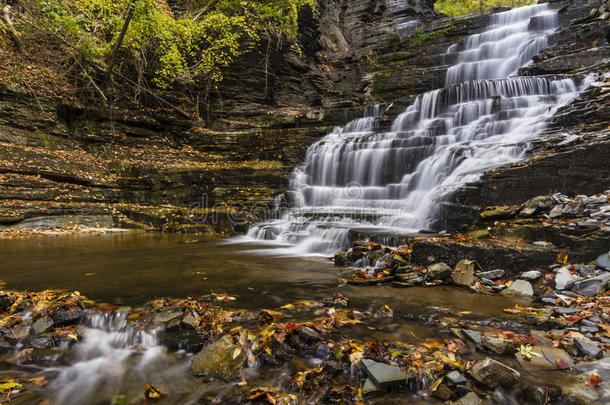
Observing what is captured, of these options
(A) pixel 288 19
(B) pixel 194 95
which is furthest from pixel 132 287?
(A) pixel 288 19

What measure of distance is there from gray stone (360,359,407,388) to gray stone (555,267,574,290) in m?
2.98

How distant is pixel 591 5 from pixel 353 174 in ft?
61.4

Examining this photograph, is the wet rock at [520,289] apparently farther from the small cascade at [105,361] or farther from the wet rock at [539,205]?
the small cascade at [105,361]

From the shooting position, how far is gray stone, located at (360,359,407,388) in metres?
1.87

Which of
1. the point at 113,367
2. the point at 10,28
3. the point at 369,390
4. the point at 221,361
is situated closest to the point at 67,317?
the point at 113,367

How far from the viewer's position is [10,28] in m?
11.4

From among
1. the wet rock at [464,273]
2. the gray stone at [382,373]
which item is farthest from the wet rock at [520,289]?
the gray stone at [382,373]

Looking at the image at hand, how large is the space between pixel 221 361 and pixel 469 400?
1.75 meters

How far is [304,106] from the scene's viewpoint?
1698 cm

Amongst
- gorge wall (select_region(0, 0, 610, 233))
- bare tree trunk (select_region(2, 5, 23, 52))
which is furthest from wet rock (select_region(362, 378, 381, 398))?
bare tree trunk (select_region(2, 5, 23, 52))

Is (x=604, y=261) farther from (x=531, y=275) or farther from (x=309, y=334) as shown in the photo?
(x=309, y=334)

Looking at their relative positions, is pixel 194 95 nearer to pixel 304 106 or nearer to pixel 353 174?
pixel 304 106

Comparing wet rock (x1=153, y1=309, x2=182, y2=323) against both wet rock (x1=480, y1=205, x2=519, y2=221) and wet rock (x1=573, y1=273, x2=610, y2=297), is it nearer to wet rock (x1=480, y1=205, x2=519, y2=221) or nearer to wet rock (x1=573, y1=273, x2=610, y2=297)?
wet rock (x1=573, y1=273, x2=610, y2=297)

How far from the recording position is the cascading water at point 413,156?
759cm
